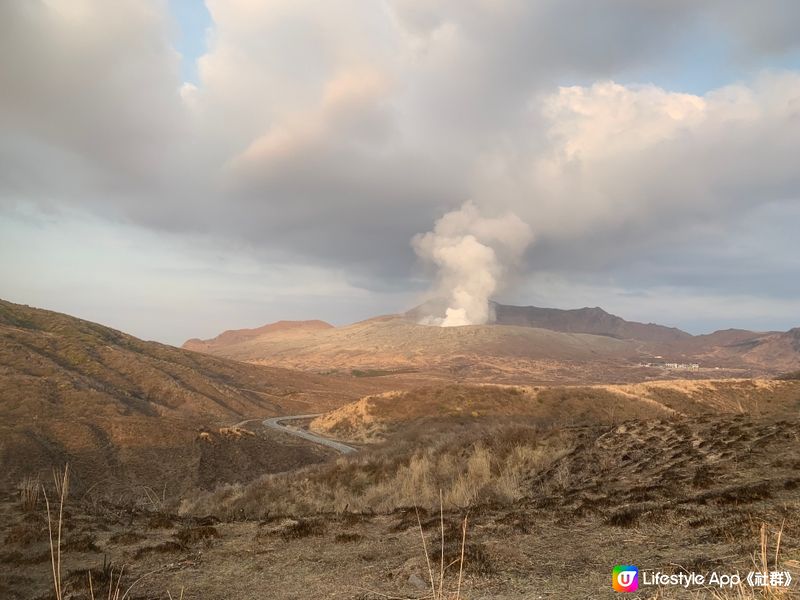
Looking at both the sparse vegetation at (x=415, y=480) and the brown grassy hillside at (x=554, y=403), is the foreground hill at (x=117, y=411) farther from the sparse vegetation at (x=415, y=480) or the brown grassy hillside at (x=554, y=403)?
the sparse vegetation at (x=415, y=480)

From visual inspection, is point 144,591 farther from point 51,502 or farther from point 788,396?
point 788,396

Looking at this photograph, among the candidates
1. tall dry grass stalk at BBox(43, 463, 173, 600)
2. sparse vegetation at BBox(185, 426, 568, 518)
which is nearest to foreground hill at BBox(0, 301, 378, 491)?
sparse vegetation at BBox(185, 426, 568, 518)

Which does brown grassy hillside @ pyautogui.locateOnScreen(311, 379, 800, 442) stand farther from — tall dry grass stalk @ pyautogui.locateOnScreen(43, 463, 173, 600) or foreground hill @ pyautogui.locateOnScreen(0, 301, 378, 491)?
tall dry grass stalk @ pyautogui.locateOnScreen(43, 463, 173, 600)

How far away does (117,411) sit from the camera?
188 ft

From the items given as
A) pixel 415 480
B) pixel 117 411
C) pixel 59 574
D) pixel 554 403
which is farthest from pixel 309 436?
pixel 59 574

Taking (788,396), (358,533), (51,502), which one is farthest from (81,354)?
(788,396)

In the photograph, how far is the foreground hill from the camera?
1598 inches

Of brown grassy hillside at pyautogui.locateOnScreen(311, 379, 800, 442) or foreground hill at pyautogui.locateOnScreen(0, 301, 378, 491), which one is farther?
brown grassy hillside at pyautogui.locateOnScreen(311, 379, 800, 442)

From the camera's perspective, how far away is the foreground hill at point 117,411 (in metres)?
40.6

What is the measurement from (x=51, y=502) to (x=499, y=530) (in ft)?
57.9

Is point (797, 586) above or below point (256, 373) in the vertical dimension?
Result: above

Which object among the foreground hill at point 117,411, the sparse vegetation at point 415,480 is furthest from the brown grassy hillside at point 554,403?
the sparse vegetation at point 415,480

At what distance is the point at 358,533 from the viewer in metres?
13.2

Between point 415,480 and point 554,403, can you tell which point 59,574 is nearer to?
point 415,480
